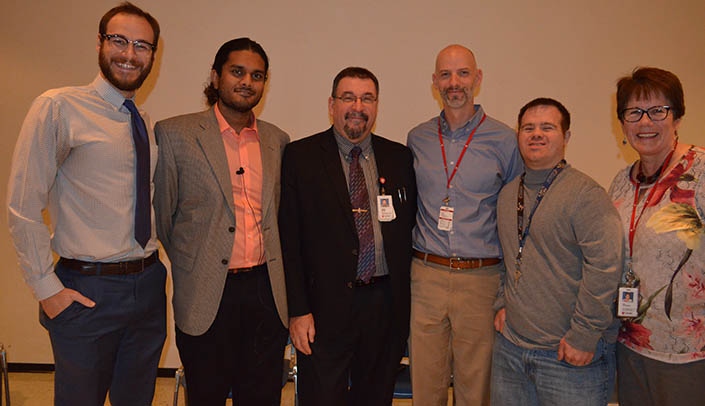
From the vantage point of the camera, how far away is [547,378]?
6.61 feet

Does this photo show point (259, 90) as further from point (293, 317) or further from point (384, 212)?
point (293, 317)

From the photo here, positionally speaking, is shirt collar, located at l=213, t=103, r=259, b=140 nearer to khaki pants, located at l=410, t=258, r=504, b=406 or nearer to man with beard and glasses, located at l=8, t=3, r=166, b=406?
man with beard and glasses, located at l=8, t=3, r=166, b=406

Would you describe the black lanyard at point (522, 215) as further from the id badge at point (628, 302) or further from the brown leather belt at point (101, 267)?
the brown leather belt at point (101, 267)

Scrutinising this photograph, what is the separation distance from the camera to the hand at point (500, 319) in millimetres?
2263

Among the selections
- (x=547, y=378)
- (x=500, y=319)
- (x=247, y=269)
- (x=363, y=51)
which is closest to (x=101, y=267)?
(x=247, y=269)

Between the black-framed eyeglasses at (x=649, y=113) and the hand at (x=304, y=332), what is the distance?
5.80ft

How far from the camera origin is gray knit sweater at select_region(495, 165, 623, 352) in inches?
74.7

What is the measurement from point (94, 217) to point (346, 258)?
44.7 inches

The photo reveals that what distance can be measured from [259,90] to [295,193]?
0.58 m

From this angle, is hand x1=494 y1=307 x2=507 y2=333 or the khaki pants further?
the khaki pants

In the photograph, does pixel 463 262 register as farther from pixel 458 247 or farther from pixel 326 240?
pixel 326 240

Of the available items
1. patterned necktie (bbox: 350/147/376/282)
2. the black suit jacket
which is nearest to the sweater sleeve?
the black suit jacket

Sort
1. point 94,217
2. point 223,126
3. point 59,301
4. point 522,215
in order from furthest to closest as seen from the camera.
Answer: point 223,126 < point 522,215 < point 94,217 < point 59,301

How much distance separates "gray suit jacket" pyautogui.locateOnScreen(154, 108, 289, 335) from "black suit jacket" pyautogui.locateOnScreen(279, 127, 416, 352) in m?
0.09
